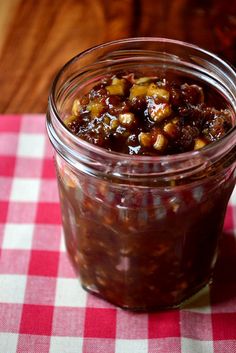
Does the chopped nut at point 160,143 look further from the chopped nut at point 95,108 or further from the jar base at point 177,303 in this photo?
the jar base at point 177,303

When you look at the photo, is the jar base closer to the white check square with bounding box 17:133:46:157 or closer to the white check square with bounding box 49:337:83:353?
the white check square with bounding box 49:337:83:353

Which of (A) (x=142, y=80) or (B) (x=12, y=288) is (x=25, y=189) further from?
(A) (x=142, y=80)

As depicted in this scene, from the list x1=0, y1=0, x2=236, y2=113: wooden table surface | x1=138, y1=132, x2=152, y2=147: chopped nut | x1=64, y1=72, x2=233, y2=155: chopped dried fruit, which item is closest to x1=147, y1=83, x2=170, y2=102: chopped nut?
x1=64, y1=72, x2=233, y2=155: chopped dried fruit

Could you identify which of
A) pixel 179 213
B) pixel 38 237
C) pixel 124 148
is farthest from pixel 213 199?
pixel 38 237

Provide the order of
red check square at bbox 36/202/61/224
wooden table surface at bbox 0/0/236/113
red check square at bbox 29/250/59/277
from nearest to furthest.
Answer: red check square at bbox 29/250/59/277 → red check square at bbox 36/202/61/224 → wooden table surface at bbox 0/0/236/113

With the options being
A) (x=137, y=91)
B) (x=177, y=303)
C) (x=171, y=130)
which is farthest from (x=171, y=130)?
(x=177, y=303)

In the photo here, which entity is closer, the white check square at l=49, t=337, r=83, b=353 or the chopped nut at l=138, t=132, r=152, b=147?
the chopped nut at l=138, t=132, r=152, b=147
